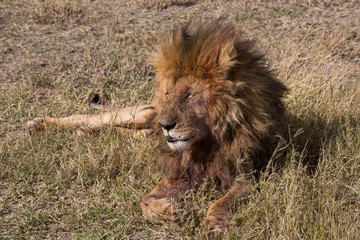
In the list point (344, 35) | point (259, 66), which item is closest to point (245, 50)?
point (259, 66)

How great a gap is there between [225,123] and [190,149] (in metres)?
0.33

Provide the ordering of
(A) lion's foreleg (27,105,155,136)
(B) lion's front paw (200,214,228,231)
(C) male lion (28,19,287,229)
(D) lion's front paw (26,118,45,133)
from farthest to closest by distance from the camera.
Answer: (D) lion's front paw (26,118,45,133)
(A) lion's foreleg (27,105,155,136)
(C) male lion (28,19,287,229)
(B) lion's front paw (200,214,228,231)

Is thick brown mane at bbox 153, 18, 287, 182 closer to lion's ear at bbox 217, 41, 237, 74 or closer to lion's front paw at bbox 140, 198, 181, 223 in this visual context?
lion's ear at bbox 217, 41, 237, 74

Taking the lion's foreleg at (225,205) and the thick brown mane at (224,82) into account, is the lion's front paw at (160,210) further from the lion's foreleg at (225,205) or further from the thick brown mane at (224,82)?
the thick brown mane at (224,82)

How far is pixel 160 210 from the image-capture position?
2904mm

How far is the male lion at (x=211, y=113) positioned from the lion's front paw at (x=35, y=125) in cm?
143

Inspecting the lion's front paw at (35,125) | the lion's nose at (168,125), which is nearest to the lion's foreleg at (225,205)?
the lion's nose at (168,125)

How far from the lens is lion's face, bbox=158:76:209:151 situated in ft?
9.25

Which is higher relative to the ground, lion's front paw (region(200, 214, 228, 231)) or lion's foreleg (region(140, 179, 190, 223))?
lion's front paw (region(200, 214, 228, 231))

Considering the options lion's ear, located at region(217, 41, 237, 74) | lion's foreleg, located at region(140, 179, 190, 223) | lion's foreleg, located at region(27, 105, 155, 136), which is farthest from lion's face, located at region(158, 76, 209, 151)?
lion's foreleg, located at region(27, 105, 155, 136)

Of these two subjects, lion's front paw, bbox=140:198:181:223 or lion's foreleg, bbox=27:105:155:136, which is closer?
lion's front paw, bbox=140:198:181:223

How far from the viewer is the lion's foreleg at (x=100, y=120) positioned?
13.3 feet

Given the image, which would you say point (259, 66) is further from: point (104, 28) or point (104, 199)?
point (104, 28)

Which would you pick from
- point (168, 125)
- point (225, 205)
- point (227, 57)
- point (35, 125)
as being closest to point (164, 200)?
point (225, 205)
